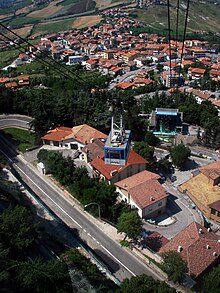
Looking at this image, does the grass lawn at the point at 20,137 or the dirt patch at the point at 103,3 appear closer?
the grass lawn at the point at 20,137

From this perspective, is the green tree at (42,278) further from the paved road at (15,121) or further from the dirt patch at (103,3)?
the dirt patch at (103,3)

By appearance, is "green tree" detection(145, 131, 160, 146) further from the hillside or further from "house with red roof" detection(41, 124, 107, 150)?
the hillside

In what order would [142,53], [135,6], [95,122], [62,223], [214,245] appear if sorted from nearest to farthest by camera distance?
[214,245], [62,223], [95,122], [142,53], [135,6]

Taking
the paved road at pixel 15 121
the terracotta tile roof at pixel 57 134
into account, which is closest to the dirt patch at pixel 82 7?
the paved road at pixel 15 121

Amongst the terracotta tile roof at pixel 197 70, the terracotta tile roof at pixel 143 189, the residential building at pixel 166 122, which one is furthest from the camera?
the terracotta tile roof at pixel 197 70

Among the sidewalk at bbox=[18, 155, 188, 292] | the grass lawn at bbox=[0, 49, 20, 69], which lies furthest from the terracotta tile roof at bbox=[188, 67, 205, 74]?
the sidewalk at bbox=[18, 155, 188, 292]

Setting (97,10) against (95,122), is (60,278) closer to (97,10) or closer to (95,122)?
(95,122)

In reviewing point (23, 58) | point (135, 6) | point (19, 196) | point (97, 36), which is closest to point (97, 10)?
point (135, 6)
